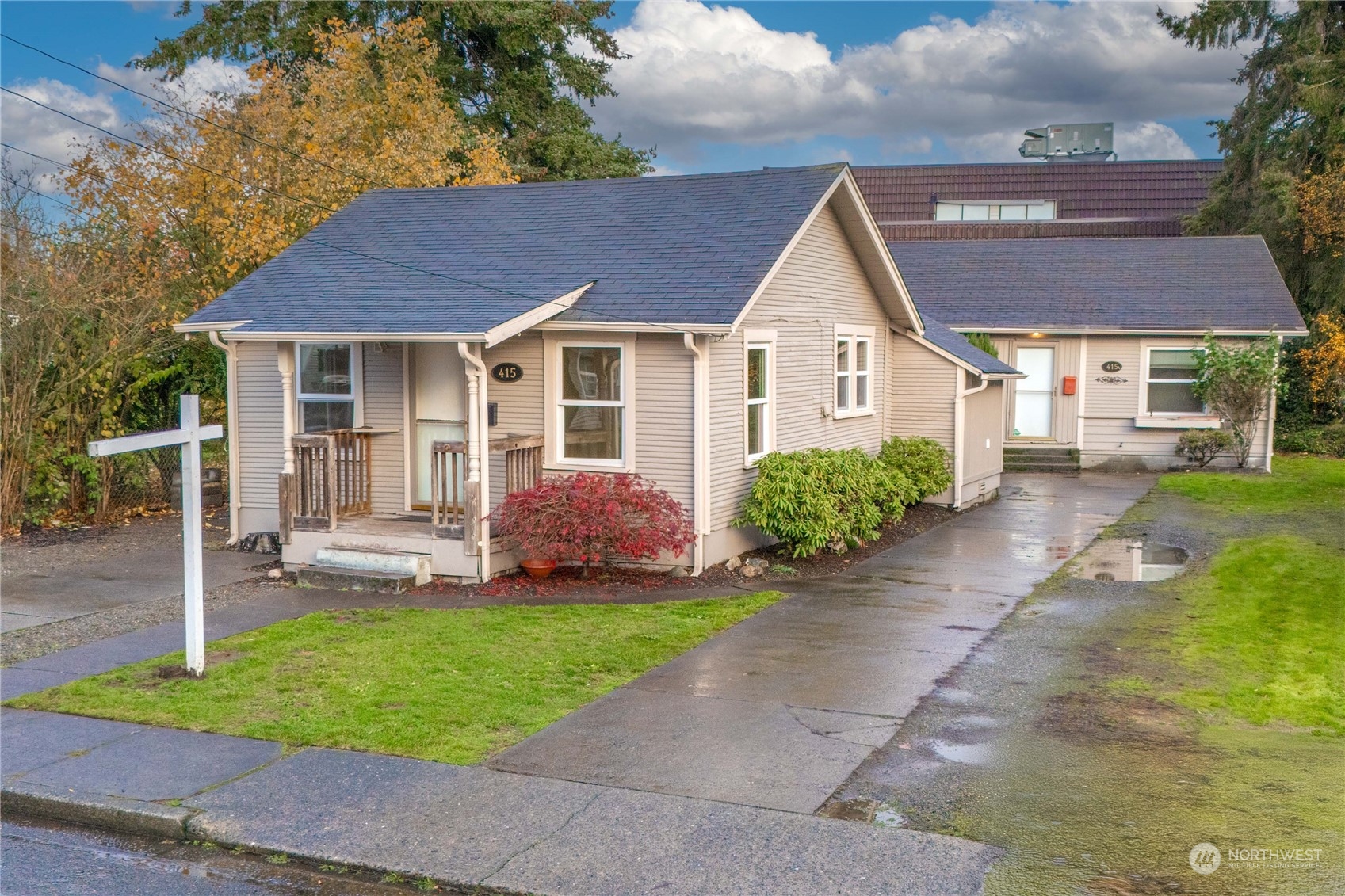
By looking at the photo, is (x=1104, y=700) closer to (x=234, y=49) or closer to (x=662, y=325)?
(x=662, y=325)

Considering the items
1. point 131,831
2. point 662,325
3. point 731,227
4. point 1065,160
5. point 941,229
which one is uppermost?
point 1065,160

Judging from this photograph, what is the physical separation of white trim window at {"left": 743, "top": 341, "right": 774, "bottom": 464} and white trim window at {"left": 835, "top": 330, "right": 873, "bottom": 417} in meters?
2.35

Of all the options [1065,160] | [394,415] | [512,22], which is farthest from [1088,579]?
[1065,160]

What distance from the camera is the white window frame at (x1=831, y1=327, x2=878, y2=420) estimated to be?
16.3 meters

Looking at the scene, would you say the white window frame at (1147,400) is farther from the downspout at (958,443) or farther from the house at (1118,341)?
the downspout at (958,443)

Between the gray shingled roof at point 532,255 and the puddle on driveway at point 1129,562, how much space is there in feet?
16.7

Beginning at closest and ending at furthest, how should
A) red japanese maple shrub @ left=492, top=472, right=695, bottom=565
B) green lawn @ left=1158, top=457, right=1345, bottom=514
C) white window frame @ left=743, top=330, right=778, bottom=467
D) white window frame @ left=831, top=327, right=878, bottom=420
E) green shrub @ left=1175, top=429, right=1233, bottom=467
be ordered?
red japanese maple shrub @ left=492, top=472, right=695, bottom=565 → white window frame @ left=743, top=330, right=778, bottom=467 → white window frame @ left=831, top=327, right=878, bottom=420 → green lawn @ left=1158, top=457, right=1345, bottom=514 → green shrub @ left=1175, top=429, right=1233, bottom=467

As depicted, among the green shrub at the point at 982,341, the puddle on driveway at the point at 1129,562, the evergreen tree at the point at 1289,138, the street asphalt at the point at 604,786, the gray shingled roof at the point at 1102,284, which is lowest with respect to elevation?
the street asphalt at the point at 604,786

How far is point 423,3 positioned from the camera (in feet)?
105

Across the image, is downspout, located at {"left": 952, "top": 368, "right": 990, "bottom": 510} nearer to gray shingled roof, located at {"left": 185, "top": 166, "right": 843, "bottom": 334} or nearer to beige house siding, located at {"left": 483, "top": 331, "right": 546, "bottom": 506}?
gray shingled roof, located at {"left": 185, "top": 166, "right": 843, "bottom": 334}

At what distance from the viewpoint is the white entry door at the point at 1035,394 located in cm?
→ 2395

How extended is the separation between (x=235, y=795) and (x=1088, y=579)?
30.9ft

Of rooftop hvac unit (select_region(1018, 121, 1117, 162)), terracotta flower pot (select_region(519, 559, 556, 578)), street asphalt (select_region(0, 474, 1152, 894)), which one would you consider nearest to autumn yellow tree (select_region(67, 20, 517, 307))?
terracotta flower pot (select_region(519, 559, 556, 578))

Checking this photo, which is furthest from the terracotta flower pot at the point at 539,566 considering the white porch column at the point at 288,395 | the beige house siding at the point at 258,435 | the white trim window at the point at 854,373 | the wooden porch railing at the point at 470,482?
the white trim window at the point at 854,373
